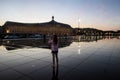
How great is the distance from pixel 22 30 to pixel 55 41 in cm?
8010

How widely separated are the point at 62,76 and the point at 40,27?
94.7 metres

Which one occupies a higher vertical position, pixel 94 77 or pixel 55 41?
pixel 55 41

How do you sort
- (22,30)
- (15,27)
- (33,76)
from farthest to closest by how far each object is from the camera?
(22,30) < (15,27) < (33,76)

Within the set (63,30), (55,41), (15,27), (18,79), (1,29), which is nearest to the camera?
(18,79)

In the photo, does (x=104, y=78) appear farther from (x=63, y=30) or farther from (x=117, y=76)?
(x=63, y=30)

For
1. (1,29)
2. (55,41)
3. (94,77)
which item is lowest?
(94,77)

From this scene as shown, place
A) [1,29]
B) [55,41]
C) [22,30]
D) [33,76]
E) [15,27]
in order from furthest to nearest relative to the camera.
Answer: [22,30]
[15,27]
[1,29]
[55,41]
[33,76]

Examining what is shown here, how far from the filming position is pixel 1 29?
6862 cm

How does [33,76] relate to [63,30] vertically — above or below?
below

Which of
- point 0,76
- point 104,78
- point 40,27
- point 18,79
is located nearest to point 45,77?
point 18,79

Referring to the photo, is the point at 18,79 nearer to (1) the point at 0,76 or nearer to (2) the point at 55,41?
(1) the point at 0,76

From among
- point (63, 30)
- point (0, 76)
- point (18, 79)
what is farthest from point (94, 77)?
point (63, 30)

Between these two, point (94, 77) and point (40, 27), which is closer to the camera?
point (94, 77)

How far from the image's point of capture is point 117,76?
4914 millimetres
